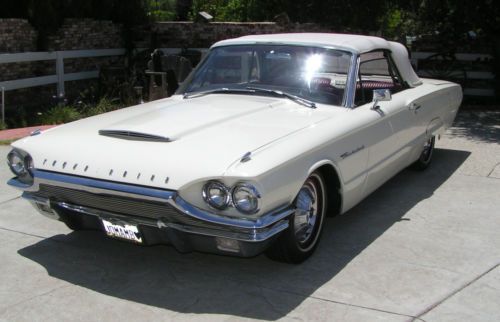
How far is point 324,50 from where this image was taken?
563 centimetres

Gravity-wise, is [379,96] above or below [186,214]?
above

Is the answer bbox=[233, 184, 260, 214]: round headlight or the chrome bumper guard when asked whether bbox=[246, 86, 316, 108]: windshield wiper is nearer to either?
the chrome bumper guard

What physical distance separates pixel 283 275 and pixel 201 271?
58 cm

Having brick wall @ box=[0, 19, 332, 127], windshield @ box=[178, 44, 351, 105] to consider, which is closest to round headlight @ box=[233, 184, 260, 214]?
windshield @ box=[178, 44, 351, 105]

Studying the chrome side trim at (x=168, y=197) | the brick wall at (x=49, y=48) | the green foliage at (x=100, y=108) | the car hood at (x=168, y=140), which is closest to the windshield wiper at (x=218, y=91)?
the car hood at (x=168, y=140)

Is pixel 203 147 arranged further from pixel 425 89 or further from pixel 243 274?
pixel 425 89

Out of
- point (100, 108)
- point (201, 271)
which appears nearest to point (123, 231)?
point (201, 271)

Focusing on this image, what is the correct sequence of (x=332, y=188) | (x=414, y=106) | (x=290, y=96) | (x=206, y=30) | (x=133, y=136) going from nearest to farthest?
(x=133, y=136) → (x=332, y=188) → (x=290, y=96) → (x=414, y=106) → (x=206, y=30)

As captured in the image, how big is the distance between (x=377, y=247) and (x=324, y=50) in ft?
5.87

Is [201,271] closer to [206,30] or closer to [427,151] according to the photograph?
[427,151]

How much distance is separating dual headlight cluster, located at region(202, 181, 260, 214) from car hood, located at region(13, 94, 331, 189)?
0.10m

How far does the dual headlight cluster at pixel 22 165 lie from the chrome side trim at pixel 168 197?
0.47 meters

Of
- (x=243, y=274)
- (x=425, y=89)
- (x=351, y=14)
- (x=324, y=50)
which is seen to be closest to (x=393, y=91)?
(x=425, y=89)

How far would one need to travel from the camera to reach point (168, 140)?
4363 millimetres
